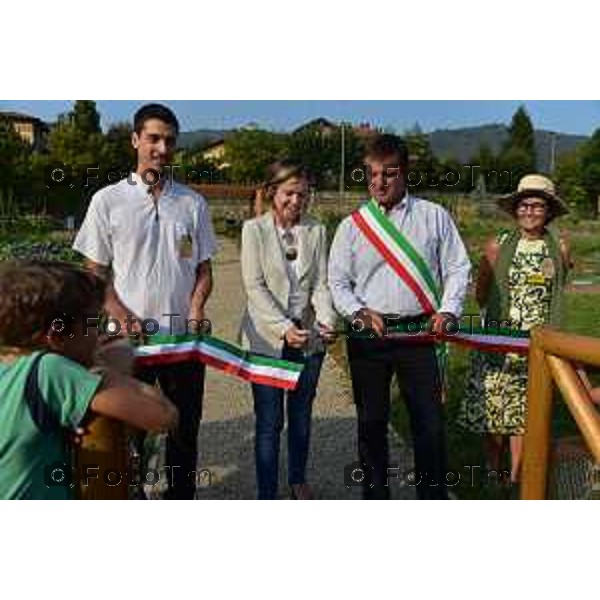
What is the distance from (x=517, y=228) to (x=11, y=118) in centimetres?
220

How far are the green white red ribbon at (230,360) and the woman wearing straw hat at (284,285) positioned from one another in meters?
0.04

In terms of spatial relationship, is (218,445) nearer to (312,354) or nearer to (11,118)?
(312,354)

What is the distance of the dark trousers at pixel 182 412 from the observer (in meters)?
3.78

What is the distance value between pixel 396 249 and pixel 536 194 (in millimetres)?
707

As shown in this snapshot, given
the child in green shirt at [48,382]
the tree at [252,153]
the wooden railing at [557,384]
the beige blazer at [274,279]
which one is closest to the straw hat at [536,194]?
the beige blazer at [274,279]

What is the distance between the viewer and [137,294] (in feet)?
11.9

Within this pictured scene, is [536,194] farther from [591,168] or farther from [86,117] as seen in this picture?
[86,117]

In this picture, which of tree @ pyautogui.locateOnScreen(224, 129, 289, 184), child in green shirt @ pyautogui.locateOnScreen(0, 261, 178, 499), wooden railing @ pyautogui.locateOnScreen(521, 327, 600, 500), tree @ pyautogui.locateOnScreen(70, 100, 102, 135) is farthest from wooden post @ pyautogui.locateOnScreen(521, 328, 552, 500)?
tree @ pyautogui.locateOnScreen(70, 100, 102, 135)

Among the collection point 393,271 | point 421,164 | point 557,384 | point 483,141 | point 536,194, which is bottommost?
point 557,384

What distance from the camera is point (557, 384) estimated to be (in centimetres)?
259

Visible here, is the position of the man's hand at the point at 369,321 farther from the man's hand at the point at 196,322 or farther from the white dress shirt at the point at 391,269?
the man's hand at the point at 196,322

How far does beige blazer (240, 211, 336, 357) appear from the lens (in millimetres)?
3758

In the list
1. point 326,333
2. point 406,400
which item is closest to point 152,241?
point 326,333
